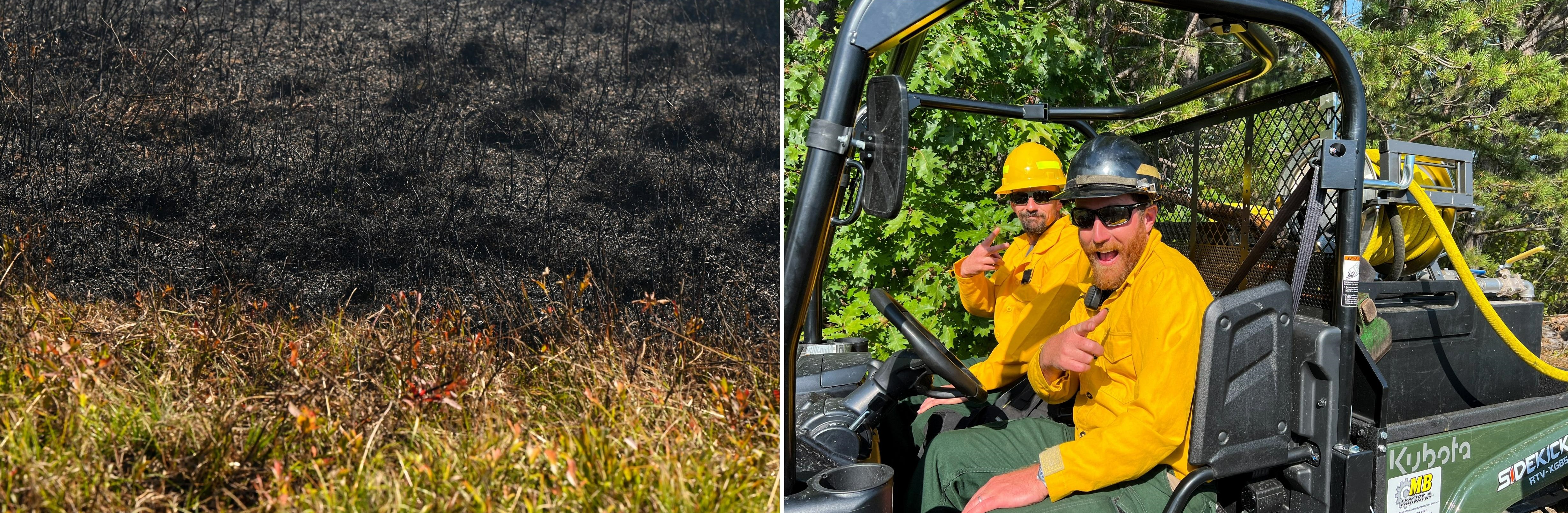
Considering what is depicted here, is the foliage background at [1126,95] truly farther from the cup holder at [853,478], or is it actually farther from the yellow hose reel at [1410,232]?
the cup holder at [853,478]

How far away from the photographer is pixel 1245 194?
2045mm

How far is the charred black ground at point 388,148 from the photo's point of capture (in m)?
3.61

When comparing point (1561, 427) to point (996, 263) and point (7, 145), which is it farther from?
point (7, 145)

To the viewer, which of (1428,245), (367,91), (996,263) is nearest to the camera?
(1428,245)

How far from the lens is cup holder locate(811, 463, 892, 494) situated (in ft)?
3.83

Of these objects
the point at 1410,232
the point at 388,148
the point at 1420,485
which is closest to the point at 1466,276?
the point at 1410,232

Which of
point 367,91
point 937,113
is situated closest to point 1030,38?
point 937,113

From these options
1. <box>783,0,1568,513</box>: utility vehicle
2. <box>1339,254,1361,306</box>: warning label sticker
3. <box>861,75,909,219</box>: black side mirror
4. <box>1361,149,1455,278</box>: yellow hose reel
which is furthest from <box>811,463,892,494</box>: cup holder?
<box>1361,149,1455,278</box>: yellow hose reel

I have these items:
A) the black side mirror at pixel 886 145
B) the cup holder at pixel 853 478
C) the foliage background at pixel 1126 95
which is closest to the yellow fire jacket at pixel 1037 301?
the foliage background at pixel 1126 95

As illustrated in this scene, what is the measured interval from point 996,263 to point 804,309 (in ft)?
4.42

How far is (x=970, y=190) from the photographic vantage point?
385 cm

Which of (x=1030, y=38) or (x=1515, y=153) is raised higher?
(x=1030, y=38)

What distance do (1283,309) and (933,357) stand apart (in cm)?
65

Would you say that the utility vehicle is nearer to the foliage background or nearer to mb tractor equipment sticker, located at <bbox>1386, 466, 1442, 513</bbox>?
mb tractor equipment sticker, located at <bbox>1386, 466, 1442, 513</bbox>
